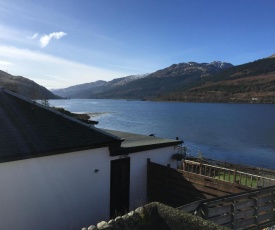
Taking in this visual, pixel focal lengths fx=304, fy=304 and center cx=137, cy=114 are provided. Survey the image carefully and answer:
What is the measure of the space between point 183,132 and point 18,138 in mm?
63345

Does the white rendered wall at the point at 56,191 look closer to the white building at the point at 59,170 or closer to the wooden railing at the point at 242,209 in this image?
the white building at the point at 59,170

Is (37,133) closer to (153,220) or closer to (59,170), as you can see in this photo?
(59,170)

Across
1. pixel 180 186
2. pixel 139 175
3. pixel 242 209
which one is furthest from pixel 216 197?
pixel 139 175

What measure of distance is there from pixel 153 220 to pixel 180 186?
16.4 ft

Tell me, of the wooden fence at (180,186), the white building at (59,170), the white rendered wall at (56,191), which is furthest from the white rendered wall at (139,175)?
the white rendered wall at (56,191)

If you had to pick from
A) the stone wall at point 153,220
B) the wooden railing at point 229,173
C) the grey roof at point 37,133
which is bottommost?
the wooden railing at point 229,173

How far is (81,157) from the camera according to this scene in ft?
35.7

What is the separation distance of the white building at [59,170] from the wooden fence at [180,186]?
47 centimetres

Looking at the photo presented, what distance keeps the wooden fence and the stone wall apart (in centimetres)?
414

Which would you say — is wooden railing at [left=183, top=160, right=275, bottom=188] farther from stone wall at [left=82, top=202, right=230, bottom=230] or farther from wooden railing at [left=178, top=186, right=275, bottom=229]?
stone wall at [left=82, top=202, right=230, bottom=230]

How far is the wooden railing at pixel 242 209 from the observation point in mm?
8469

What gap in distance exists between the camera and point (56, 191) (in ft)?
33.8

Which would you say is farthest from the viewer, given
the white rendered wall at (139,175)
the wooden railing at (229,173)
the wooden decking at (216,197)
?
the white rendered wall at (139,175)

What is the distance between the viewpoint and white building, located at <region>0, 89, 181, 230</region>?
30.6 feet
